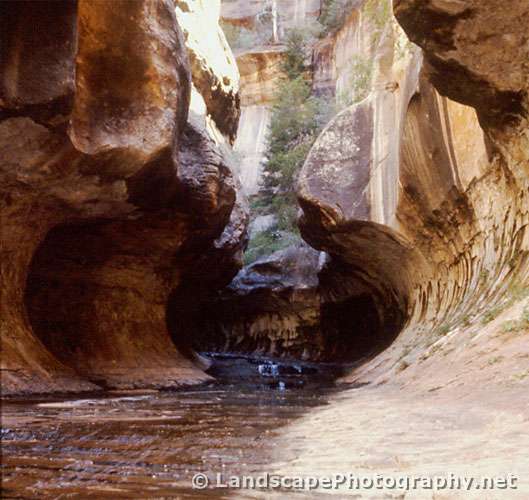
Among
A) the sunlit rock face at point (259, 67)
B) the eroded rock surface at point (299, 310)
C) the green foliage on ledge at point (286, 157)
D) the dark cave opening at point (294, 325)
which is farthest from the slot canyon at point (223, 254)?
the sunlit rock face at point (259, 67)

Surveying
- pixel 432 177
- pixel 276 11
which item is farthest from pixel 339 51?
pixel 432 177

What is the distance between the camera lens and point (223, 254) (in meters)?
13.7

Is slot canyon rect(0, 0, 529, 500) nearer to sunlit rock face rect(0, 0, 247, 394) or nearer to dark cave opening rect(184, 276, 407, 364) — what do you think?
sunlit rock face rect(0, 0, 247, 394)

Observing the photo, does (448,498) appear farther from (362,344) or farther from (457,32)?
(362,344)

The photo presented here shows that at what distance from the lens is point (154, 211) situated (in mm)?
9719

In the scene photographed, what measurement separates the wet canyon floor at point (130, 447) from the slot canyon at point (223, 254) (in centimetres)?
2

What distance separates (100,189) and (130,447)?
5.84 m

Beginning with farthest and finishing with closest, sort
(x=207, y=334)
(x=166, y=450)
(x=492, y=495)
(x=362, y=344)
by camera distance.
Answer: (x=207, y=334) → (x=362, y=344) → (x=166, y=450) → (x=492, y=495)

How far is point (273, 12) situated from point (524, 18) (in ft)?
99.6

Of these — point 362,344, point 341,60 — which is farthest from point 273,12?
point 362,344

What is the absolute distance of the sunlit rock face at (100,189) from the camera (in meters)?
6.11

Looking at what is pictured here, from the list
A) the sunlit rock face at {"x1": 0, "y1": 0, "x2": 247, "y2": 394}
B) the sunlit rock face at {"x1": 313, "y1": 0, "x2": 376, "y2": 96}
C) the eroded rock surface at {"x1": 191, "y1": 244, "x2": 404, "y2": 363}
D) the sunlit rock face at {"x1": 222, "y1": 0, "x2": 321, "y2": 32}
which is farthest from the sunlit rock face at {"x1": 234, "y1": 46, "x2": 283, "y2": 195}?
the sunlit rock face at {"x1": 0, "y1": 0, "x2": 247, "y2": 394}

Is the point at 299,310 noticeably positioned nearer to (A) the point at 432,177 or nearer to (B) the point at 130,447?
(A) the point at 432,177

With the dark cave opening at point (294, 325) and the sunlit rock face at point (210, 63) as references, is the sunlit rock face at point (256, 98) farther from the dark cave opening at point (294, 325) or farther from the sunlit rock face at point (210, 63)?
the sunlit rock face at point (210, 63)
